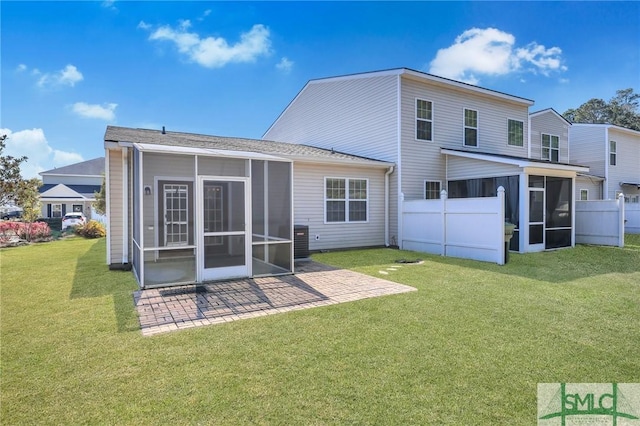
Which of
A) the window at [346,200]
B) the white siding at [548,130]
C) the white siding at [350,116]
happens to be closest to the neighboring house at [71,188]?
the white siding at [350,116]

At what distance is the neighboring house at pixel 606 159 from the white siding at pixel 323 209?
1375 cm

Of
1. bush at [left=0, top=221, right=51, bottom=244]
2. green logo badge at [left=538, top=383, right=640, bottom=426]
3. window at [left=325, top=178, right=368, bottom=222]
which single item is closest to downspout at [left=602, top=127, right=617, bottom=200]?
window at [left=325, top=178, right=368, bottom=222]

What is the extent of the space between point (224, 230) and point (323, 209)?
16.9 feet

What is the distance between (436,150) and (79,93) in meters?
17.4

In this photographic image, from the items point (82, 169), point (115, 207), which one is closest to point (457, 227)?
point (115, 207)

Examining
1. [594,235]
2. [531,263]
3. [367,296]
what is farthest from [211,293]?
[594,235]

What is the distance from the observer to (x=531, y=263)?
350 inches

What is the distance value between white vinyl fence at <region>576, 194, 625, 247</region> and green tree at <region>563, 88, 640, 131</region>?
33488mm

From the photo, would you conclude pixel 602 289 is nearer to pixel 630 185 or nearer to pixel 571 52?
pixel 571 52

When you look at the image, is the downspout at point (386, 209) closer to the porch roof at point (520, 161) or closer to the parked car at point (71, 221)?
the porch roof at point (520, 161)

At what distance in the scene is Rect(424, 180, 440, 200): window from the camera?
1278 cm

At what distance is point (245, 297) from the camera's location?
583cm

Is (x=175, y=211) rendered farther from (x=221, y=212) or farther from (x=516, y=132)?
(x=516, y=132)

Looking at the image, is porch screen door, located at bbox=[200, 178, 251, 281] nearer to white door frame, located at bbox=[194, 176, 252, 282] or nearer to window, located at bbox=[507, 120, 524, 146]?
white door frame, located at bbox=[194, 176, 252, 282]
